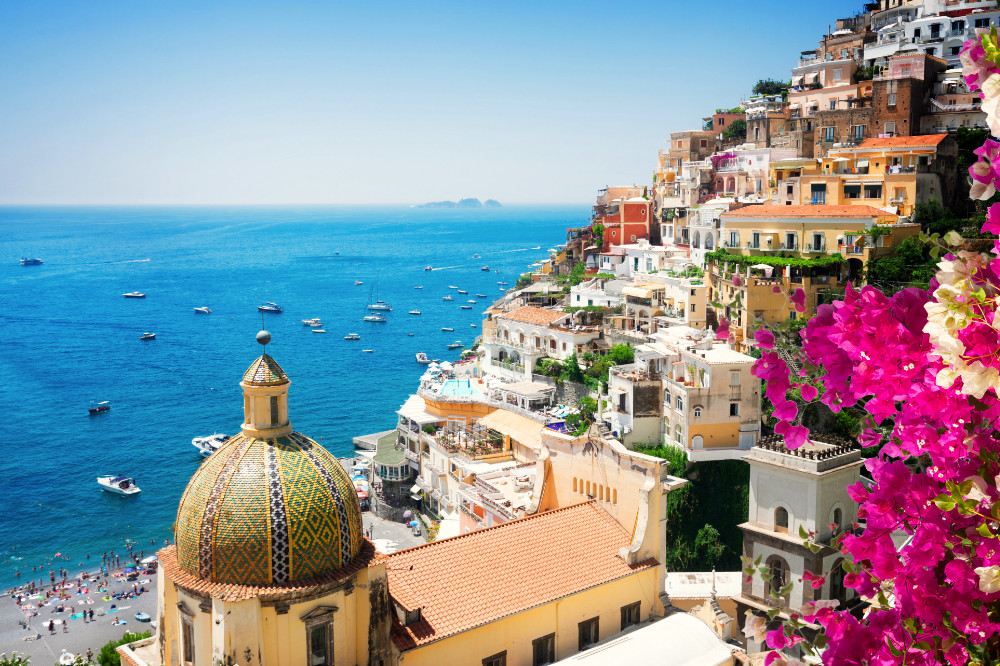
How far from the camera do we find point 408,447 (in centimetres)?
4722

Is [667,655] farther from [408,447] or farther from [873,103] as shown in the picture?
[873,103]

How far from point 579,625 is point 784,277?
27257 millimetres

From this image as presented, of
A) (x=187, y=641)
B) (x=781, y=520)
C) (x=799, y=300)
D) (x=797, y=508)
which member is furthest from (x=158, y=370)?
(x=799, y=300)

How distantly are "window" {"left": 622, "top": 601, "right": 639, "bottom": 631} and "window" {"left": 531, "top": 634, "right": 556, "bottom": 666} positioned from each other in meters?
1.91

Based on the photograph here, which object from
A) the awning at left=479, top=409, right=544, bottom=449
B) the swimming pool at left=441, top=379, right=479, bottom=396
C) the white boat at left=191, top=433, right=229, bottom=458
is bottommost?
the white boat at left=191, top=433, right=229, bottom=458

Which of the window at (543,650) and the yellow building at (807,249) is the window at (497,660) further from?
the yellow building at (807,249)

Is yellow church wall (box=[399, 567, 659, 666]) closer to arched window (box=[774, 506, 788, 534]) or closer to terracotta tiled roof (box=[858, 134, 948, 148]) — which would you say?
arched window (box=[774, 506, 788, 534])

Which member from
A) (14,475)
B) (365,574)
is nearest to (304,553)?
(365,574)

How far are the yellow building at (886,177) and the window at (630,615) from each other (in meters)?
32.5

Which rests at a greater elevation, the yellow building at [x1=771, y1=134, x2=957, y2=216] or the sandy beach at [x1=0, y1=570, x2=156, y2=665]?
the yellow building at [x1=771, y1=134, x2=957, y2=216]

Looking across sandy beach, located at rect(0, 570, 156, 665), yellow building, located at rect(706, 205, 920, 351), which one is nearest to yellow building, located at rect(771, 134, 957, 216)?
yellow building, located at rect(706, 205, 920, 351)

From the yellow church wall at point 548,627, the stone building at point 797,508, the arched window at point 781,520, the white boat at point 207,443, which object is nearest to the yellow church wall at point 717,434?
the stone building at point 797,508

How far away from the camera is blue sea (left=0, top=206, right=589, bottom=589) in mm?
50281

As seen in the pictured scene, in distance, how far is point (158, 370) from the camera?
280ft
